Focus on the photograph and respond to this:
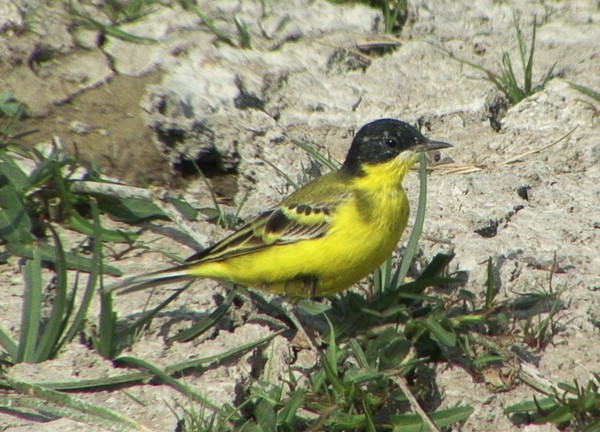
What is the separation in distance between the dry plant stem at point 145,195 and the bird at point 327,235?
426mm

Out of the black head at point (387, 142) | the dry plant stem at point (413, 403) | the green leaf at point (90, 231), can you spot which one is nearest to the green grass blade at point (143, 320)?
the green leaf at point (90, 231)

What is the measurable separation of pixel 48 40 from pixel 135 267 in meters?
2.08

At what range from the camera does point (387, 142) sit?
561 centimetres

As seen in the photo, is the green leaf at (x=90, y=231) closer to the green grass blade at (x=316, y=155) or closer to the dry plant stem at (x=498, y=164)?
the green grass blade at (x=316, y=155)

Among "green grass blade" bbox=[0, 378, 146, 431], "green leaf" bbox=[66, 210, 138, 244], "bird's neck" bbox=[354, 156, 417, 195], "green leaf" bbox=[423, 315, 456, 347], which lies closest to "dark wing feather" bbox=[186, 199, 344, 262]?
"bird's neck" bbox=[354, 156, 417, 195]

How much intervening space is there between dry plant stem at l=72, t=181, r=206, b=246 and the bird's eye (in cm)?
109

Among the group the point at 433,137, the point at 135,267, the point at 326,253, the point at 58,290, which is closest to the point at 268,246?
the point at 326,253

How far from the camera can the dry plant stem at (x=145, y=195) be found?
5.76 m

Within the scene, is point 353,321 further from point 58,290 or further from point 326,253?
point 58,290

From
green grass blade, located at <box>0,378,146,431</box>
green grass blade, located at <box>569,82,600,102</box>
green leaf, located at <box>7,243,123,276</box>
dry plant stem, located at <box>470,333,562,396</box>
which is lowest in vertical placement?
green grass blade, located at <box>0,378,146,431</box>

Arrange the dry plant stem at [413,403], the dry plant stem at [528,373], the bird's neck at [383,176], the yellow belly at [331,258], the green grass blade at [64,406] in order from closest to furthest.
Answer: the green grass blade at [64,406] < the dry plant stem at [413,403] < the dry plant stem at [528,373] < the yellow belly at [331,258] < the bird's neck at [383,176]

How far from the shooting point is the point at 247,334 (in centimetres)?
507

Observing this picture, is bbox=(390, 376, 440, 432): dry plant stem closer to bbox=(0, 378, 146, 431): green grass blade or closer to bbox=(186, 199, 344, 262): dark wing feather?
bbox=(186, 199, 344, 262): dark wing feather

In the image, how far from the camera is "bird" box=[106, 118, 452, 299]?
514cm
